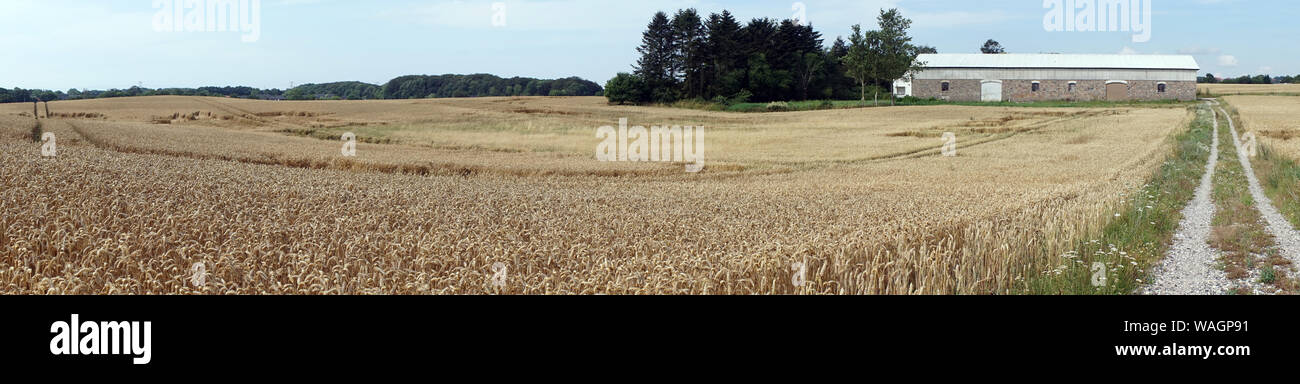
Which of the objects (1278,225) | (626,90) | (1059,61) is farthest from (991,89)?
(1278,225)

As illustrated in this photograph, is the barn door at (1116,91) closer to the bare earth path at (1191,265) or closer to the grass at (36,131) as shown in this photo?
the bare earth path at (1191,265)

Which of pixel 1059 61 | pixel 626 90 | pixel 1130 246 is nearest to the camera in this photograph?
pixel 1130 246

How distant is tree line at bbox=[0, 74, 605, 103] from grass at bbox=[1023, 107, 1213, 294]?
74.5 metres

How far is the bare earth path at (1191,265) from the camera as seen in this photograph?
763 cm

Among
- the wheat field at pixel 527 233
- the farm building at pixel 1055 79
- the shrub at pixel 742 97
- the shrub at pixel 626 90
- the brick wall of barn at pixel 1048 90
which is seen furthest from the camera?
the farm building at pixel 1055 79

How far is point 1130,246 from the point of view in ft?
30.5

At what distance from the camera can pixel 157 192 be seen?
33.0ft

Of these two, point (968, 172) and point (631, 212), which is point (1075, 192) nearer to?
point (968, 172)

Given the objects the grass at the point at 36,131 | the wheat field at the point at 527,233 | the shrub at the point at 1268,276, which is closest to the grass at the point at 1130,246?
the wheat field at the point at 527,233

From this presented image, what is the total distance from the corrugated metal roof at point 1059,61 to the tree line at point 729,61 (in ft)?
25.5

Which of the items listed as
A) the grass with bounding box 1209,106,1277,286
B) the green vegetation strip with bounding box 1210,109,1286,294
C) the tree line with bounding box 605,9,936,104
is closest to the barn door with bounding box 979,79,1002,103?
the tree line with bounding box 605,9,936,104

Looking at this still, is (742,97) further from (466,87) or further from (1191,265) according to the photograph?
(1191,265)

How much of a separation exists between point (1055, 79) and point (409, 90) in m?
70.9

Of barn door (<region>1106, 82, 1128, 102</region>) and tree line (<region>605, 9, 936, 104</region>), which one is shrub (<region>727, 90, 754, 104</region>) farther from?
barn door (<region>1106, 82, 1128, 102</region>)
